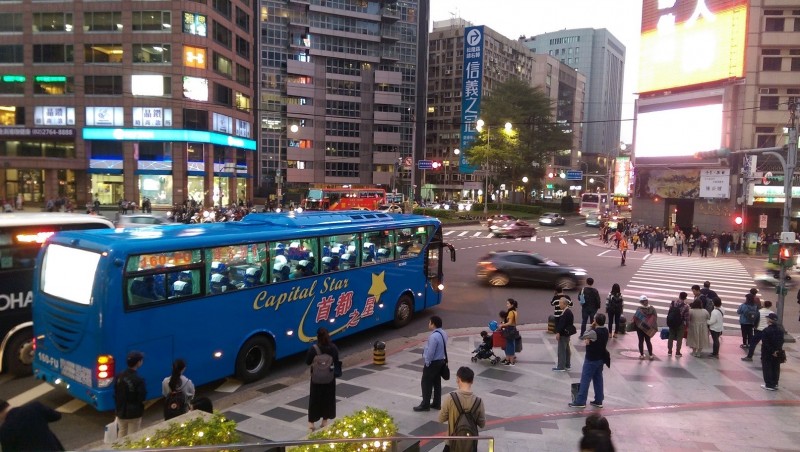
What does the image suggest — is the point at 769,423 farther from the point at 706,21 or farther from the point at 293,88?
the point at 293,88

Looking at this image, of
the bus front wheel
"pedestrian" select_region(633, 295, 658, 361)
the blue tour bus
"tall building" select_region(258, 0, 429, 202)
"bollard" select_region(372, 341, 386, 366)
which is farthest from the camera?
"tall building" select_region(258, 0, 429, 202)

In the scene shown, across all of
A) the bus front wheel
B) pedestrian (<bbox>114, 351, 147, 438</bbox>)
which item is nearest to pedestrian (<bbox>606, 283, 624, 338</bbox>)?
the bus front wheel

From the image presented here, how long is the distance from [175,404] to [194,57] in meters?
55.8

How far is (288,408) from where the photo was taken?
9695 millimetres

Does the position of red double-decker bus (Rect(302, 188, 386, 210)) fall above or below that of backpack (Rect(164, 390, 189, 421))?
above

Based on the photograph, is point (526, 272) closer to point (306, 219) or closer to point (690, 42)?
point (306, 219)

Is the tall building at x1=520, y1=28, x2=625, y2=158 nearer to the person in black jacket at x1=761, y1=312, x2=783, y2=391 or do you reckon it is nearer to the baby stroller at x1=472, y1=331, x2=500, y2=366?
the person in black jacket at x1=761, y1=312, x2=783, y2=391

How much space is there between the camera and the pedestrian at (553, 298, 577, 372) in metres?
11.7

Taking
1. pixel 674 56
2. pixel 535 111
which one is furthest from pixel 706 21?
pixel 535 111

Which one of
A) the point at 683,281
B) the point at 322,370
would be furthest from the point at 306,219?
the point at 683,281

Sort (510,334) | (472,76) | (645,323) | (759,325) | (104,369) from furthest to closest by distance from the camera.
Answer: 1. (472,76)
2. (759,325)
3. (645,323)
4. (510,334)
5. (104,369)

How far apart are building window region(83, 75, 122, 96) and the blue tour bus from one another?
168ft

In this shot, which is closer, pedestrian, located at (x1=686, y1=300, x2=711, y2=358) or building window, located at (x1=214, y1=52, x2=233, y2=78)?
pedestrian, located at (x1=686, y1=300, x2=711, y2=358)

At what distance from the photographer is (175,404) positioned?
297 inches
